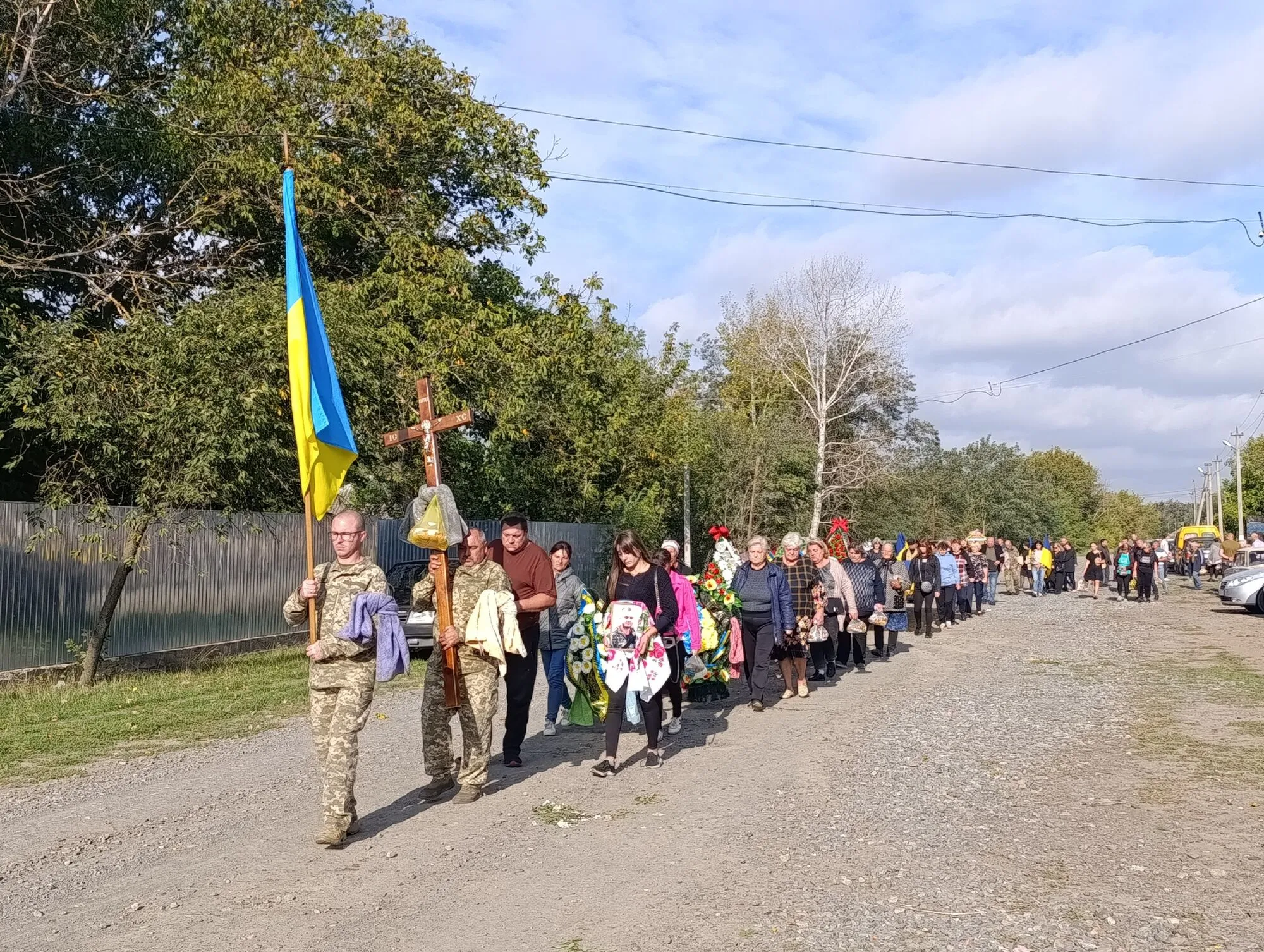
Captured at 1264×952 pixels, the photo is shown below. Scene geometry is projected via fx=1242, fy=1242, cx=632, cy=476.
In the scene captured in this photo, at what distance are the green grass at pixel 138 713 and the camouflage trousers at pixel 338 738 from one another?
11.8 feet

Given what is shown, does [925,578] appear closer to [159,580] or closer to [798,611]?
[798,611]

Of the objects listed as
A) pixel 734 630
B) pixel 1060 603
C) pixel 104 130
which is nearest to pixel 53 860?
pixel 734 630

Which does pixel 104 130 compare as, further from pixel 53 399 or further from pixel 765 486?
pixel 765 486

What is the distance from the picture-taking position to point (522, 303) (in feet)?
85.2

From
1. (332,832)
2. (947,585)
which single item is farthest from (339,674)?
(947,585)

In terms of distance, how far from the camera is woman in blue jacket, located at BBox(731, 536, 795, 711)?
478 inches

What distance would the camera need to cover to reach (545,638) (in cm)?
1166

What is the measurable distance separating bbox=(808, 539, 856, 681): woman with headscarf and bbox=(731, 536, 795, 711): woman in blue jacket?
3090 mm

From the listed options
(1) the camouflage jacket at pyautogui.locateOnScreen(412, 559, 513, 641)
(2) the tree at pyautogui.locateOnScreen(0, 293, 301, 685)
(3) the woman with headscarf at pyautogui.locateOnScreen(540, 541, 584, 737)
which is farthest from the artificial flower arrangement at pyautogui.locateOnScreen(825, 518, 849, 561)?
(1) the camouflage jacket at pyautogui.locateOnScreen(412, 559, 513, 641)

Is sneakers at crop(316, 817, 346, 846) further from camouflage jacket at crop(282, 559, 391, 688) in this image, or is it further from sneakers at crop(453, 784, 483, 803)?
sneakers at crop(453, 784, 483, 803)

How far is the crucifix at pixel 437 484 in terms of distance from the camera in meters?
7.79

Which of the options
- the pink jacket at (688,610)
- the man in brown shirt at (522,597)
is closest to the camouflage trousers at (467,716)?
the man in brown shirt at (522,597)

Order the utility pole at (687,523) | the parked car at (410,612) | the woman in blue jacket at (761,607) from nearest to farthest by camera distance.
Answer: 1. the woman in blue jacket at (761,607)
2. the parked car at (410,612)
3. the utility pole at (687,523)

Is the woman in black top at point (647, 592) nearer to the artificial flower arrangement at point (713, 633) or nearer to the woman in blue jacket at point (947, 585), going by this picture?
the artificial flower arrangement at point (713, 633)
